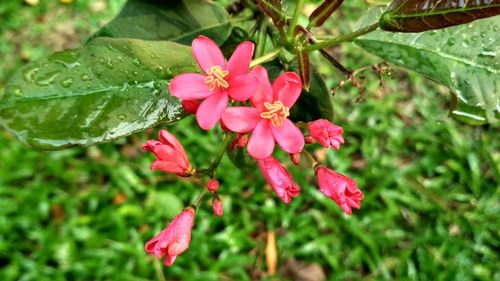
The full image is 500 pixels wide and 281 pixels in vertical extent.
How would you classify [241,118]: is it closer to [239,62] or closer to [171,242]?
[239,62]

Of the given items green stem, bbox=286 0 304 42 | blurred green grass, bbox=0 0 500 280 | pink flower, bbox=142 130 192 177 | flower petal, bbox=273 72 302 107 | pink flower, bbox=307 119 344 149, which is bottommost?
blurred green grass, bbox=0 0 500 280

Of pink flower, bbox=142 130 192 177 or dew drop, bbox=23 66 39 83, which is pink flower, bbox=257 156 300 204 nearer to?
pink flower, bbox=142 130 192 177

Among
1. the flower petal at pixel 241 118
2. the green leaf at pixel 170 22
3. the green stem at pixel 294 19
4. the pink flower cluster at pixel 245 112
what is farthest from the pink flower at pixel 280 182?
the green leaf at pixel 170 22

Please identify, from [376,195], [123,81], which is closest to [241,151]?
[123,81]

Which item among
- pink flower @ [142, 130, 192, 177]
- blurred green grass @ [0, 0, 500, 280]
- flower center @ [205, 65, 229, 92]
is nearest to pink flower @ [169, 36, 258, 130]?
Result: flower center @ [205, 65, 229, 92]

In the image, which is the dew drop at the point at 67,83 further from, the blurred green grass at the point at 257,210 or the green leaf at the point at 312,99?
the blurred green grass at the point at 257,210

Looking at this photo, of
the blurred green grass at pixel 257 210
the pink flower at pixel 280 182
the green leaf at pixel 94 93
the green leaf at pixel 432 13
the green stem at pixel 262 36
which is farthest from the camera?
the blurred green grass at pixel 257 210

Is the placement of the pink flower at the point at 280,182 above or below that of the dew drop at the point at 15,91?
below
